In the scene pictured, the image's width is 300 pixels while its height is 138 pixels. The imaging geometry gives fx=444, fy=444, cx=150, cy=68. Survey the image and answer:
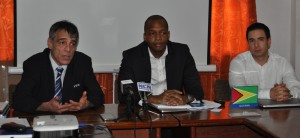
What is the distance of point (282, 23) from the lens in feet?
17.0

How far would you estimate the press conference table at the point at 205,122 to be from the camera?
258 centimetres

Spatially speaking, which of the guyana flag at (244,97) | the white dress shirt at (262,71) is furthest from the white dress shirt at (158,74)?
the guyana flag at (244,97)

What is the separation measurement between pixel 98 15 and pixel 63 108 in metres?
1.98

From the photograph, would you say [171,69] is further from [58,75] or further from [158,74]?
[58,75]

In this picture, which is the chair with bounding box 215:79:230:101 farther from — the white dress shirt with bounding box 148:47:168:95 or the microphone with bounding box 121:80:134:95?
the microphone with bounding box 121:80:134:95

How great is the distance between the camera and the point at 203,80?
507 cm

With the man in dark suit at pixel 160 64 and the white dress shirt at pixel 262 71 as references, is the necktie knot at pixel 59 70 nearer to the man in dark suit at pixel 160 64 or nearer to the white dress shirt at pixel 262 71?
the man in dark suit at pixel 160 64

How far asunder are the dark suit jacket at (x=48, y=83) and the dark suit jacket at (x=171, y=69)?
325 millimetres

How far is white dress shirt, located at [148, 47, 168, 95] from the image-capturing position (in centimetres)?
369

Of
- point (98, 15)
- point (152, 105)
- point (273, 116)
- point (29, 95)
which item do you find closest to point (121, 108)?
point (152, 105)

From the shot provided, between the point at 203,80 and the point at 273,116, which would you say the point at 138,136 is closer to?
the point at 273,116

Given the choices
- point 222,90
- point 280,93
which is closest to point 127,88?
point 280,93

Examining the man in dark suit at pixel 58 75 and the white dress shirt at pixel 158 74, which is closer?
the man in dark suit at pixel 58 75

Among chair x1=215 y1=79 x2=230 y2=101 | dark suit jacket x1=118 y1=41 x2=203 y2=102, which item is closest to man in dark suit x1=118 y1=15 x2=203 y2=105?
dark suit jacket x1=118 y1=41 x2=203 y2=102
